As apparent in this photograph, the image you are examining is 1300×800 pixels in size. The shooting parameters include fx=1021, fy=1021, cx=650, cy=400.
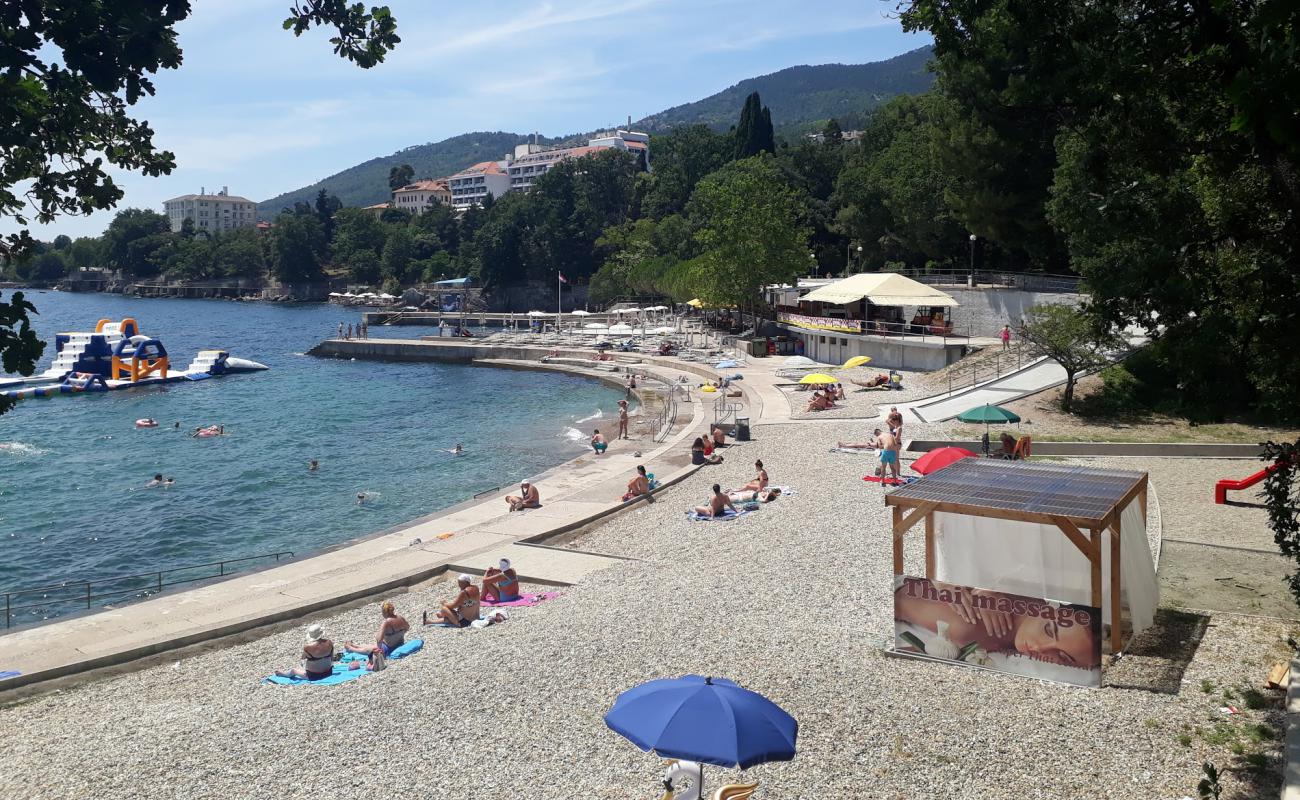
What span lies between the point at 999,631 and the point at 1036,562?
3.24 feet

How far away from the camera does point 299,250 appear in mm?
181000

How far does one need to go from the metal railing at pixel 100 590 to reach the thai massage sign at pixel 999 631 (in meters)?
12.0

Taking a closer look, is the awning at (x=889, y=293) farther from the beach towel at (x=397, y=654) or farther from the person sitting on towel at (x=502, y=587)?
the beach towel at (x=397, y=654)

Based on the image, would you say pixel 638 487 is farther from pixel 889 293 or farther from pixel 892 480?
pixel 889 293

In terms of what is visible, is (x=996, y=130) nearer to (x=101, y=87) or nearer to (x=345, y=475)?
(x=345, y=475)

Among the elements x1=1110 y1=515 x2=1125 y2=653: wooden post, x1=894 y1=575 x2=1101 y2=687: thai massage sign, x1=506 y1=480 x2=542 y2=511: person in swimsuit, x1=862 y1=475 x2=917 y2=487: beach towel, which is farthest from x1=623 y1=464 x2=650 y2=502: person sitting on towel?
x1=1110 y1=515 x2=1125 y2=653: wooden post

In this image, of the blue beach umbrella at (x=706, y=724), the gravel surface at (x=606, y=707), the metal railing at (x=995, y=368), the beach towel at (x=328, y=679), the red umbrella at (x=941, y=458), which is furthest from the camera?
the metal railing at (x=995, y=368)

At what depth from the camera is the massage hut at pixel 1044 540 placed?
1028 centimetres

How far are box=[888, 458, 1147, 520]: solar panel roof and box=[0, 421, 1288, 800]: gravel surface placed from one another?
1.62 meters

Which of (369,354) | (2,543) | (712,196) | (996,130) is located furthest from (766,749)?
(369,354)

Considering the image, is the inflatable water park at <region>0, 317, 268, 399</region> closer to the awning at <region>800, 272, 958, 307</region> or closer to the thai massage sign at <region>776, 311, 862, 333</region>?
the thai massage sign at <region>776, 311, 862, 333</region>

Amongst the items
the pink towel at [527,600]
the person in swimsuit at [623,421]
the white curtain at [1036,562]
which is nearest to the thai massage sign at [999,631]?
the white curtain at [1036,562]

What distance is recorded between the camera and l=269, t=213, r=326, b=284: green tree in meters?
180

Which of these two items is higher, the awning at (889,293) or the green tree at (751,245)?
the green tree at (751,245)
